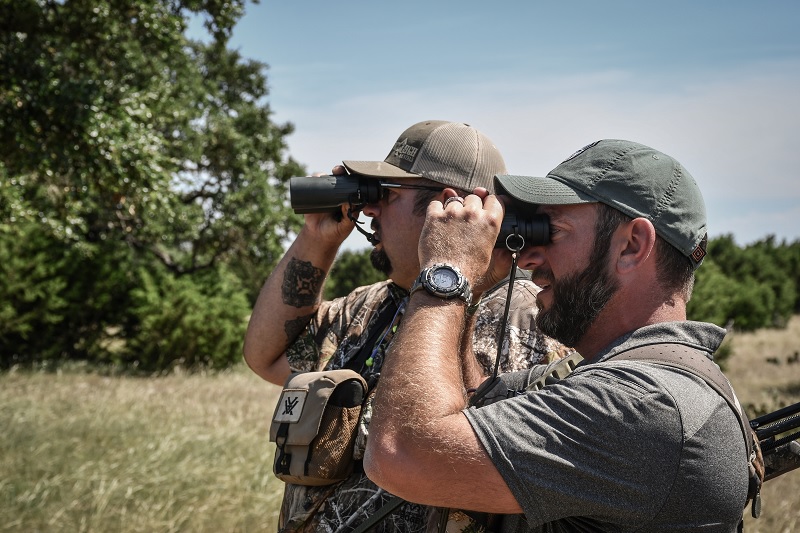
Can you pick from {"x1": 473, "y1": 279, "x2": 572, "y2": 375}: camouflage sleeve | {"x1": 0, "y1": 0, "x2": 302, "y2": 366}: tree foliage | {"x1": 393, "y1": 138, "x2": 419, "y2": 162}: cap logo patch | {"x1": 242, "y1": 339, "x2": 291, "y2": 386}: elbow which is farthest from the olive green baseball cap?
{"x1": 0, "y1": 0, "x2": 302, "y2": 366}: tree foliage

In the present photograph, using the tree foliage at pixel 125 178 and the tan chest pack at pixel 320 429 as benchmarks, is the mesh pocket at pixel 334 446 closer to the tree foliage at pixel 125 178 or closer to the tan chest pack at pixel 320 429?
the tan chest pack at pixel 320 429

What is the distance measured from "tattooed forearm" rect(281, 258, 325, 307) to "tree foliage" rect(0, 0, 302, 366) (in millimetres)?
4545

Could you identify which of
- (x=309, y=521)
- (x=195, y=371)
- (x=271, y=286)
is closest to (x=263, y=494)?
(x=271, y=286)

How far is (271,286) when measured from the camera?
3.17 meters

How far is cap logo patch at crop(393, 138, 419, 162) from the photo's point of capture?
2.74 metres

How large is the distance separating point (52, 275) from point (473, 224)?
13.2 metres

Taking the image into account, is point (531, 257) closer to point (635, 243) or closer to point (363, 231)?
point (635, 243)

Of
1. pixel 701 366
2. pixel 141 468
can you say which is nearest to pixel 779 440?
pixel 701 366

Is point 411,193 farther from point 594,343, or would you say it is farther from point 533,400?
point 533,400

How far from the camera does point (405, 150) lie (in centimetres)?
278

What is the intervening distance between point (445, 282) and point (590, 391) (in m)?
0.43

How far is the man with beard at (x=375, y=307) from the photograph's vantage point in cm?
244

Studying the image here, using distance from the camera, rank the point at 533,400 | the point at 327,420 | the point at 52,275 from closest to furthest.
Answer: the point at 533,400 < the point at 327,420 < the point at 52,275

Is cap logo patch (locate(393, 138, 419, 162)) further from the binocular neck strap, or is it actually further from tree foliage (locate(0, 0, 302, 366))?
tree foliage (locate(0, 0, 302, 366))
